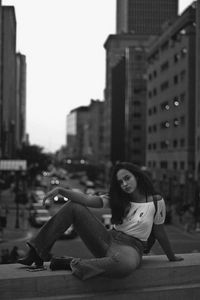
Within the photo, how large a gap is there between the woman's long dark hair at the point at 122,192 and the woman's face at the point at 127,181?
0.03m

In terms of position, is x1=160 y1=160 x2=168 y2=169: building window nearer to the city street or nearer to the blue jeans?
the city street

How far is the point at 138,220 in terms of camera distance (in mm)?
6012

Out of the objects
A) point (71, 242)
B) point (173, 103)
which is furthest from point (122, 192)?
point (173, 103)

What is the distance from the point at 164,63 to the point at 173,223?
3682 centimetres

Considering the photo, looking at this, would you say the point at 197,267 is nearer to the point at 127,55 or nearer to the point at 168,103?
the point at 168,103

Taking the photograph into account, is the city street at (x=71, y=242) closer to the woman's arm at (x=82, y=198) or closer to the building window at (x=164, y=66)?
the woman's arm at (x=82, y=198)

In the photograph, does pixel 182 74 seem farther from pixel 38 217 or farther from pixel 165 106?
pixel 38 217

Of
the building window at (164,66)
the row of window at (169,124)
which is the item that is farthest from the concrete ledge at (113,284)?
the building window at (164,66)

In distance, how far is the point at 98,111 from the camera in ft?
591

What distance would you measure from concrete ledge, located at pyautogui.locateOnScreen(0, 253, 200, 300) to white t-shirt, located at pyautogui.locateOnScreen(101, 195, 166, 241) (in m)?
0.37

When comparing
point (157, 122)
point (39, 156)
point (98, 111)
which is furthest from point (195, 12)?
point (98, 111)

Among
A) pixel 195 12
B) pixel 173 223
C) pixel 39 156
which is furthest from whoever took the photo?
pixel 39 156

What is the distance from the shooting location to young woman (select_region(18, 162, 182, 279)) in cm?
568

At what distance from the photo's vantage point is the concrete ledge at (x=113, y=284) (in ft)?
17.7
